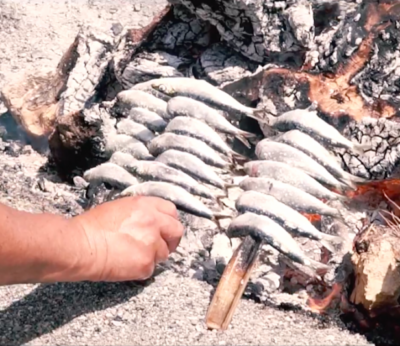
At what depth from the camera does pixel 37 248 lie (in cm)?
240

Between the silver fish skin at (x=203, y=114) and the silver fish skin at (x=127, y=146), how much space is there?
0.22 metres

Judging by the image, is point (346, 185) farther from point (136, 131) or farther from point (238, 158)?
point (136, 131)

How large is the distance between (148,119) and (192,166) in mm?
482

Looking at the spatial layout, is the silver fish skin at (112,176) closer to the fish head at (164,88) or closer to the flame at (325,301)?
the fish head at (164,88)

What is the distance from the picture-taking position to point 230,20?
391 cm

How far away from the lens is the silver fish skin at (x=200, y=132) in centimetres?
328

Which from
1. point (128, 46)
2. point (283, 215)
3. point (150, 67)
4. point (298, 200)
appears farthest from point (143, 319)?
point (128, 46)

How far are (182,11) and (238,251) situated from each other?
6.29ft

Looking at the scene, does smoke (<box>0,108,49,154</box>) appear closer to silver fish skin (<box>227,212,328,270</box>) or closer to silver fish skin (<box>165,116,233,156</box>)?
silver fish skin (<box>165,116,233,156</box>)

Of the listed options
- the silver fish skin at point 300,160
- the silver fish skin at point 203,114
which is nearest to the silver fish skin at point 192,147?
the silver fish skin at point 203,114

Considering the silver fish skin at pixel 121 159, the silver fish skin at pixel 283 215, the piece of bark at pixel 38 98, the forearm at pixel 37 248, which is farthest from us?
the piece of bark at pixel 38 98

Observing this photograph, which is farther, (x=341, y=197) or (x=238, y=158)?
(x=238, y=158)

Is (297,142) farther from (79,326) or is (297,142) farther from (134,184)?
(79,326)

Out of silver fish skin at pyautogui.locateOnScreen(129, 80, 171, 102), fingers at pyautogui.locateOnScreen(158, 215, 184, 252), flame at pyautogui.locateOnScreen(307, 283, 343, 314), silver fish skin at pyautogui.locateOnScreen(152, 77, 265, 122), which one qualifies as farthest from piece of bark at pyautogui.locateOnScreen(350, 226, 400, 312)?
silver fish skin at pyautogui.locateOnScreen(129, 80, 171, 102)
